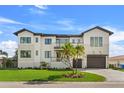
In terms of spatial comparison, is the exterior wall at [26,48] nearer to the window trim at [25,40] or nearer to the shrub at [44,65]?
the window trim at [25,40]

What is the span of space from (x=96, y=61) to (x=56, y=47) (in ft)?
9.29

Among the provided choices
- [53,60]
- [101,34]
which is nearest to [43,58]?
[53,60]

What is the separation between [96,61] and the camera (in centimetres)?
2578

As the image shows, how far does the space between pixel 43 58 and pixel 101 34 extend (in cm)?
400

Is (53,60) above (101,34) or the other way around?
the other way around

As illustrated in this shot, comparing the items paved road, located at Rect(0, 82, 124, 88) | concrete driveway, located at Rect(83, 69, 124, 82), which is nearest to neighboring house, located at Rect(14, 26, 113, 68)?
concrete driveway, located at Rect(83, 69, 124, 82)

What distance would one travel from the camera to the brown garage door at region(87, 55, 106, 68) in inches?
977

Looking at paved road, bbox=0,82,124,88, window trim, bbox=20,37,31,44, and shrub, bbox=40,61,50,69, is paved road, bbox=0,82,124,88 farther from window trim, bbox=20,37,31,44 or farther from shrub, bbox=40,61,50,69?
window trim, bbox=20,37,31,44

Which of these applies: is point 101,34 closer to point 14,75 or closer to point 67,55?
point 67,55

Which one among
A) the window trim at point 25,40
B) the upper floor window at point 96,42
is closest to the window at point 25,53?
the window trim at point 25,40

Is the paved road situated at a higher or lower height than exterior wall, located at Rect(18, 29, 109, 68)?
lower

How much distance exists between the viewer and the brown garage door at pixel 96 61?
2480cm

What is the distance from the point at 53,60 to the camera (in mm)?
26234
